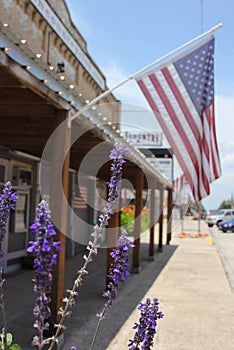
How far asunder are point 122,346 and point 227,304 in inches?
119

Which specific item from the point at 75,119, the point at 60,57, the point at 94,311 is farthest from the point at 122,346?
the point at 60,57

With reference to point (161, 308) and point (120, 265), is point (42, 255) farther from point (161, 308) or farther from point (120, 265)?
point (161, 308)

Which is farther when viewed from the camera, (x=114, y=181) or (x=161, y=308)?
(x=161, y=308)

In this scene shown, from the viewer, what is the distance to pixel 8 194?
219cm

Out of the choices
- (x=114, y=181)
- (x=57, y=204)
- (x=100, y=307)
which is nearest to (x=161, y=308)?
(x=100, y=307)

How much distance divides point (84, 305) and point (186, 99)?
4.06 m

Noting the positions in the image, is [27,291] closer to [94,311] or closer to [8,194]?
[94,311]

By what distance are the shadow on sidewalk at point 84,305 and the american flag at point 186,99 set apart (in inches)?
114

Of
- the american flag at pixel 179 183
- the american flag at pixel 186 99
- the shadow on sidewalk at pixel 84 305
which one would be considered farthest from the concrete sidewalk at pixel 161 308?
the american flag at pixel 179 183

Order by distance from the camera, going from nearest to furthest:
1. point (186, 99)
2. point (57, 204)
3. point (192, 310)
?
point (57, 204), point (192, 310), point (186, 99)

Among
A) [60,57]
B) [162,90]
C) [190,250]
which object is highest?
[60,57]

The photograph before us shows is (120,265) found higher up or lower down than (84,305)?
higher up

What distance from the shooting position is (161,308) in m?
6.68

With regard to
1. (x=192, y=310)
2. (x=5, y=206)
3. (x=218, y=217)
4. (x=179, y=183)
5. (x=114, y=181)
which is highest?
(x=179, y=183)
